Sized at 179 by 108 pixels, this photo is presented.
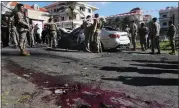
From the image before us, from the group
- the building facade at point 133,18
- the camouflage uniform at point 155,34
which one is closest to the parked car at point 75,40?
the camouflage uniform at point 155,34

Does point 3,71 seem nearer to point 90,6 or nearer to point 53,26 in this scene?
point 53,26

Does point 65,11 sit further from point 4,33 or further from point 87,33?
point 87,33

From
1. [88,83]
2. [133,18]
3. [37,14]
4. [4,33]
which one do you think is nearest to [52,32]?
[4,33]

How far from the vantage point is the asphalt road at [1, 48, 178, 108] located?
459 centimetres

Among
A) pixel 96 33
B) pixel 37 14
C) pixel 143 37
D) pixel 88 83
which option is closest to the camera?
pixel 88 83

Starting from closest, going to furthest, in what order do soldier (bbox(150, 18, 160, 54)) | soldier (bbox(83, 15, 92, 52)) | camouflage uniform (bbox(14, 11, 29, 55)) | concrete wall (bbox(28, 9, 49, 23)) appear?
camouflage uniform (bbox(14, 11, 29, 55))
soldier (bbox(83, 15, 92, 52))
soldier (bbox(150, 18, 160, 54))
concrete wall (bbox(28, 9, 49, 23))

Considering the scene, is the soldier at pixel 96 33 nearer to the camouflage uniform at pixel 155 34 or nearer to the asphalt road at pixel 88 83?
the camouflage uniform at pixel 155 34

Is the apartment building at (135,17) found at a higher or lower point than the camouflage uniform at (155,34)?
higher

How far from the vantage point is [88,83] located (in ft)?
19.1

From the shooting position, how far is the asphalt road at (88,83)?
4.59 meters

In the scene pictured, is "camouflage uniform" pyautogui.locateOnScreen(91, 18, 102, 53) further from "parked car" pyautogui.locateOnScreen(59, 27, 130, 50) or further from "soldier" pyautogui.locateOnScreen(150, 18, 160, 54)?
"soldier" pyautogui.locateOnScreen(150, 18, 160, 54)

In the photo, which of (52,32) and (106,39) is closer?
(106,39)

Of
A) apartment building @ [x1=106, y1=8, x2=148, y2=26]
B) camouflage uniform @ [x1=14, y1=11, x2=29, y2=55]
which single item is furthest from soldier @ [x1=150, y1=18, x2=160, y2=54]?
apartment building @ [x1=106, y1=8, x2=148, y2=26]

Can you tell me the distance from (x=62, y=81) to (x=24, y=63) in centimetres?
262
